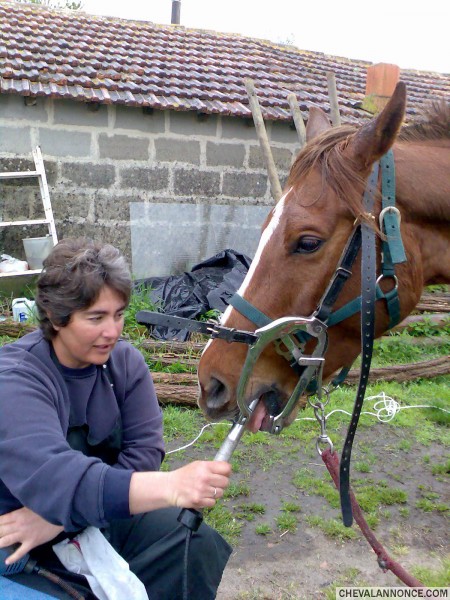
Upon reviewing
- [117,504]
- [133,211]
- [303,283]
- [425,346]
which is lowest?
[425,346]

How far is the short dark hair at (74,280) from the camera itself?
1.88 metres

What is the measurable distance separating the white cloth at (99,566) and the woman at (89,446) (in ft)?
0.19

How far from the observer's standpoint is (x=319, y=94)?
30.0ft

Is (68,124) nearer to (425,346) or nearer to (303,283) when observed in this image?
(425,346)

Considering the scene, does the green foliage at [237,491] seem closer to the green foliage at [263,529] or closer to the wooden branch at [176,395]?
the green foliage at [263,529]

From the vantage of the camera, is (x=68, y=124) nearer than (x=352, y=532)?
No

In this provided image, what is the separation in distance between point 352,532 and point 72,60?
24.1ft

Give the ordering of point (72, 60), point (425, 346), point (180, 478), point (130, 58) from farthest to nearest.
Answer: point (130, 58)
point (72, 60)
point (425, 346)
point (180, 478)

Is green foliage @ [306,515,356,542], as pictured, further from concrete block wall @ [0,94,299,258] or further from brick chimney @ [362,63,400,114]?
concrete block wall @ [0,94,299,258]

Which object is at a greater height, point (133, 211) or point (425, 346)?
point (133, 211)

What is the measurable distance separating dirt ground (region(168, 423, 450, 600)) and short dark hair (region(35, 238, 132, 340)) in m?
1.69

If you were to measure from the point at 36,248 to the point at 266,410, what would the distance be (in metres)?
5.77

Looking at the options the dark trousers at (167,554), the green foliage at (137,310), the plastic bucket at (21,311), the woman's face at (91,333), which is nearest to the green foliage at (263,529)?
the dark trousers at (167,554)

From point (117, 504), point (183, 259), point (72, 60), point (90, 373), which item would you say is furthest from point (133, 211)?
point (117, 504)
